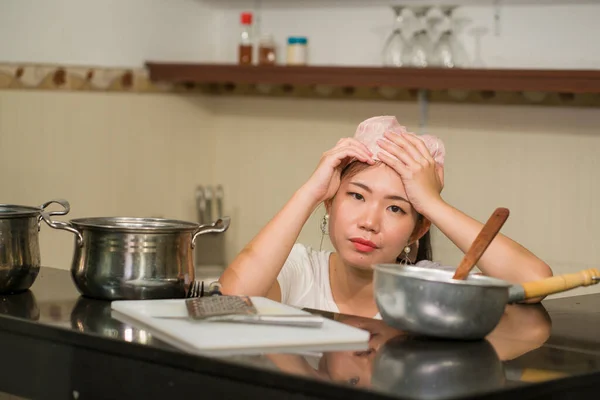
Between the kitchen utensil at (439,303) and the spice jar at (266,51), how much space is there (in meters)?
2.25

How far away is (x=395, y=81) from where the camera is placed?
9.77ft

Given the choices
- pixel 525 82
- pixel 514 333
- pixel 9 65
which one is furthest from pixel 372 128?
pixel 9 65

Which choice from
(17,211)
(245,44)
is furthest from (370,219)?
(245,44)

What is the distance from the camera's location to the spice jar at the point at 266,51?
338cm

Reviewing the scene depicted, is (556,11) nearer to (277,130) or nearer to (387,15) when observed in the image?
(387,15)

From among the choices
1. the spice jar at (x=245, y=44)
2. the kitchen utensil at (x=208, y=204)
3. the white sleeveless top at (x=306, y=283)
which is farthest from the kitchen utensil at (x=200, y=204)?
the white sleeveless top at (x=306, y=283)

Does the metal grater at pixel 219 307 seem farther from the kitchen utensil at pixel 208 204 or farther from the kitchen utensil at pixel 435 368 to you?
the kitchen utensil at pixel 208 204

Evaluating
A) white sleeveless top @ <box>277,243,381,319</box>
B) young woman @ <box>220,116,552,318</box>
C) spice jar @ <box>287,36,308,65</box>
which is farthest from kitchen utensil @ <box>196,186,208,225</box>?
young woman @ <box>220,116,552,318</box>

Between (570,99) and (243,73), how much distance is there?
1.14 m

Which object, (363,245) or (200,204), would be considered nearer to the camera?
(363,245)

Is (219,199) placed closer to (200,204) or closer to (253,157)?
(200,204)

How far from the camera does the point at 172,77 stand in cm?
339

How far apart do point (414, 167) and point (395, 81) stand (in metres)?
1.23

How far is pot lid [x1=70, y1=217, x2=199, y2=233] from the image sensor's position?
1.42m
